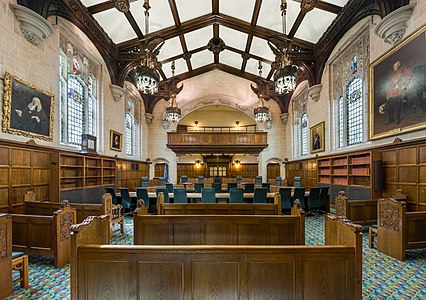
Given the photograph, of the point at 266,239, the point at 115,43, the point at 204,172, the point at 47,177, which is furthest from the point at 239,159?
the point at 266,239

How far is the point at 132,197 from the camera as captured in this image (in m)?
7.64

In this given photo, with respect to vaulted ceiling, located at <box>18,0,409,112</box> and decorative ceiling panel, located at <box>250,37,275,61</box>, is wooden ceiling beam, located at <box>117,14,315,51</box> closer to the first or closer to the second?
vaulted ceiling, located at <box>18,0,409,112</box>

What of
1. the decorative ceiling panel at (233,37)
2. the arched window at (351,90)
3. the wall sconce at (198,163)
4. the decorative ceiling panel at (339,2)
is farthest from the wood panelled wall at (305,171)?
the decorative ceiling panel at (233,37)

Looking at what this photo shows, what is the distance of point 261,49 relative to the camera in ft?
35.2

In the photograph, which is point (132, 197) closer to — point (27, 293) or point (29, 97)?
point (29, 97)

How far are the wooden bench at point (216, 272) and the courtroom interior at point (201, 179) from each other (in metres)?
0.01

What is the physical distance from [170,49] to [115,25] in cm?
312

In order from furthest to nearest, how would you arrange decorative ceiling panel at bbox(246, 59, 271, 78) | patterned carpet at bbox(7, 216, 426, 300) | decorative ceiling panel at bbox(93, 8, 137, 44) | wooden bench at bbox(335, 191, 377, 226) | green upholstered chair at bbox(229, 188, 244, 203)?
decorative ceiling panel at bbox(246, 59, 271, 78), decorative ceiling panel at bbox(93, 8, 137, 44), green upholstered chair at bbox(229, 188, 244, 203), wooden bench at bbox(335, 191, 377, 226), patterned carpet at bbox(7, 216, 426, 300)

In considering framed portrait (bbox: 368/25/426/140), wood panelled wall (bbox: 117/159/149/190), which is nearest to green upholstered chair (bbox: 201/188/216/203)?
framed portrait (bbox: 368/25/426/140)

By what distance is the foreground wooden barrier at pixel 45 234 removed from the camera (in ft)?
11.7

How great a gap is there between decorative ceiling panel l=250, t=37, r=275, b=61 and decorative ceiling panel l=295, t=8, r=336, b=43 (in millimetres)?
1592

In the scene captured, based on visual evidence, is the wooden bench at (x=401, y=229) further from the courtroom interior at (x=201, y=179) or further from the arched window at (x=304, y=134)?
the arched window at (x=304, y=134)

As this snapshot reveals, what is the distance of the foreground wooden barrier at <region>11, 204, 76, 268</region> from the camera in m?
3.56

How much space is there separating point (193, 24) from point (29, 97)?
6713 millimetres
